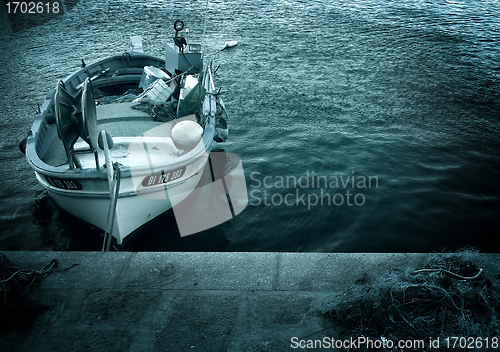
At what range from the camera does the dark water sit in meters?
7.52

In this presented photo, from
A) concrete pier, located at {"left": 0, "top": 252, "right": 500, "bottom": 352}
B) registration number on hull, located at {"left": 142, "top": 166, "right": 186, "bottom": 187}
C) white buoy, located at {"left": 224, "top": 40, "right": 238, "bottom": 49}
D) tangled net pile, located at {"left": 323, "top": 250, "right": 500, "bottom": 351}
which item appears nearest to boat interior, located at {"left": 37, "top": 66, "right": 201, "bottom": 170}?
registration number on hull, located at {"left": 142, "top": 166, "right": 186, "bottom": 187}

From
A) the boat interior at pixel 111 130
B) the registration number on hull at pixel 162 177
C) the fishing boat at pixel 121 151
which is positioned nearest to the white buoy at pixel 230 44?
the boat interior at pixel 111 130

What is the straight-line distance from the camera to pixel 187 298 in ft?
12.8

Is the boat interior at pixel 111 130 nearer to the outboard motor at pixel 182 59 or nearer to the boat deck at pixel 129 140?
the boat deck at pixel 129 140

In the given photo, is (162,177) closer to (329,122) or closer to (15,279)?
(15,279)

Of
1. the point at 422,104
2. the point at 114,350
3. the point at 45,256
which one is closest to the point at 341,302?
the point at 114,350

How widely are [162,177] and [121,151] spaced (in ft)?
3.47

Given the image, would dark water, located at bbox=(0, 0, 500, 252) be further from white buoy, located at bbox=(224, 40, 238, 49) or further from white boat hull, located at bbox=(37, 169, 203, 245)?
white boat hull, located at bbox=(37, 169, 203, 245)

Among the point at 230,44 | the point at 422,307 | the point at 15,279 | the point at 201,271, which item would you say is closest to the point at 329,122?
the point at 230,44

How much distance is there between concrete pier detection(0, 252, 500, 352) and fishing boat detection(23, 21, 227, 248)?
1030 millimetres

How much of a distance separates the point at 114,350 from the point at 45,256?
6.01 ft

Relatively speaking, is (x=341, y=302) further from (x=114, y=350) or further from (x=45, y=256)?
(x=45, y=256)

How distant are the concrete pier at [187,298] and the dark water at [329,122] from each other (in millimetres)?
2784

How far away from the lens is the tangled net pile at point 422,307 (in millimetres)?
3168
